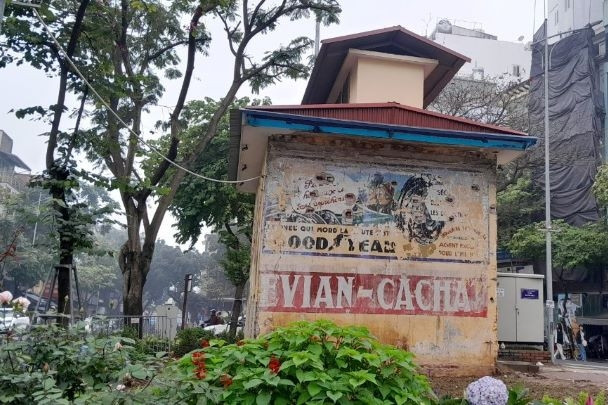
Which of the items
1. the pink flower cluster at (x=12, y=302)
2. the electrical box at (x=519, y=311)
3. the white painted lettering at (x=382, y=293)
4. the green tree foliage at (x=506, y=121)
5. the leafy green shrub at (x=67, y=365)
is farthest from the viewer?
the green tree foliage at (x=506, y=121)

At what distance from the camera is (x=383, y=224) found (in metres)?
9.41

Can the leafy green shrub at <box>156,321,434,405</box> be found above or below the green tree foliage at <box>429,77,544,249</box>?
below

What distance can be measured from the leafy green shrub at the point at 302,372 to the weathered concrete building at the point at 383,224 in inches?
174

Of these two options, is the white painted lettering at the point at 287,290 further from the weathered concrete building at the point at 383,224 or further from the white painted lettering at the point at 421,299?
the white painted lettering at the point at 421,299

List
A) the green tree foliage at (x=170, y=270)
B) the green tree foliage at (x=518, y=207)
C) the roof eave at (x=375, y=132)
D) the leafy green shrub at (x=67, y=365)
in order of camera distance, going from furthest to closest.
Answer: the green tree foliage at (x=170, y=270) → the green tree foliage at (x=518, y=207) → the roof eave at (x=375, y=132) → the leafy green shrub at (x=67, y=365)

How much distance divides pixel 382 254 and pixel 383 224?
49 centimetres

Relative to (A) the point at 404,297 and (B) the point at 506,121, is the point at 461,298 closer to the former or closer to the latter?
(A) the point at 404,297

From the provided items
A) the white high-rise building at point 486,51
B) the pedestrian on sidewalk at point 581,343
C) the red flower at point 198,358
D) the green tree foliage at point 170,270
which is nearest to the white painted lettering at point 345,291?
the red flower at point 198,358

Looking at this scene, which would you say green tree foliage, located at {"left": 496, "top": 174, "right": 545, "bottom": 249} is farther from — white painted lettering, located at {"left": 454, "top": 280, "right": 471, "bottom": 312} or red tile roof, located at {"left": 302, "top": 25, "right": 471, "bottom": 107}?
white painted lettering, located at {"left": 454, "top": 280, "right": 471, "bottom": 312}

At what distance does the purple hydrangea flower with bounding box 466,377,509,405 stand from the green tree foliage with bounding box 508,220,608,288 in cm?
2217

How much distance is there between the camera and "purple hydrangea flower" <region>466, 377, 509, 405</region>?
429 cm

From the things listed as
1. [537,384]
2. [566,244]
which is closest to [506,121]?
[566,244]

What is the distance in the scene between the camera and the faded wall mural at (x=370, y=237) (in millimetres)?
9062

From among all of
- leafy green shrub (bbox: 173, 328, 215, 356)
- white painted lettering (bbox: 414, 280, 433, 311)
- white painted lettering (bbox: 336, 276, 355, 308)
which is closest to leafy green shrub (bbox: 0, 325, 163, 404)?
white painted lettering (bbox: 336, 276, 355, 308)
